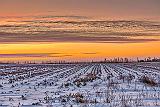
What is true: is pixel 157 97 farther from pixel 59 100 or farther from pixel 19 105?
pixel 19 105

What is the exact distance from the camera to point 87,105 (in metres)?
10.7

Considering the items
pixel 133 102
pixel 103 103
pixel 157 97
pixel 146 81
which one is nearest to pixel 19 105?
pixel 103 103

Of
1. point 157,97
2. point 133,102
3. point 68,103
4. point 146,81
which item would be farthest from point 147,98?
point 146,81

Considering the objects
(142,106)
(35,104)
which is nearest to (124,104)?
(142,106)

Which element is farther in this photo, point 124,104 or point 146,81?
point 146,81

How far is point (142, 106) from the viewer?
1025cm

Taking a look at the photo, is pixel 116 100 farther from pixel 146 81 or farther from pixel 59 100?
pixel 146 81

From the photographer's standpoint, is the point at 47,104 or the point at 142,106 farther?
the point at 47,104

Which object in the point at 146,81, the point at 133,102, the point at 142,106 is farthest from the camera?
the point at 146,81

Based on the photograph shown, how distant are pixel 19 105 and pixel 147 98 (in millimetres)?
3263

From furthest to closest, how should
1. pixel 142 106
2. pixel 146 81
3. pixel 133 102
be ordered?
pixel 146 81
pixel 133 102
pixel 142 106

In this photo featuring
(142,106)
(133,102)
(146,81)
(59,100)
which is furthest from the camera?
(146,81)

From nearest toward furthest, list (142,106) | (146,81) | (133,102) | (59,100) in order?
1. (142,106)
2. (133,102)
3. (59,100)
4. (146,81)

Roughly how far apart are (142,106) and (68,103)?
199 centimetres
